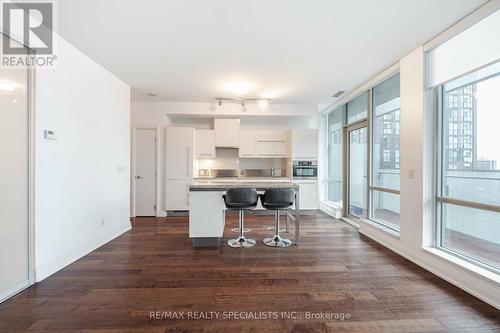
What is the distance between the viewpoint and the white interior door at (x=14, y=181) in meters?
2.08

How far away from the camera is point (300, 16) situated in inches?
91.7

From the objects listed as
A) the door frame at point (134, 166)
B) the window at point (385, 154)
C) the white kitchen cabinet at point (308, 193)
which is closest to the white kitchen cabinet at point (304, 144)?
the white kitchen cabinet at point (308, 193)

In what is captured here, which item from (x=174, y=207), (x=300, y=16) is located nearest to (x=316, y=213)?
Answer: (x=174, y=207)

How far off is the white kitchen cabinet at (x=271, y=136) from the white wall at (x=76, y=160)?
3063mm

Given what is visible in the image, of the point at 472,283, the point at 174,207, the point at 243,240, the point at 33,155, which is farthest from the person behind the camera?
the point at 174,207

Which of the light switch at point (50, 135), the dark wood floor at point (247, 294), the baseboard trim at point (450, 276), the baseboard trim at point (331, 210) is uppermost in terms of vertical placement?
the light switch at point (50, 135)

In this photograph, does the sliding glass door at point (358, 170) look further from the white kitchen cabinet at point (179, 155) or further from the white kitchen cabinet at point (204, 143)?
the white kitchen cabinet at point (179, 155)

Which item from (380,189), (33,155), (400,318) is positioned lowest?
(400,318)

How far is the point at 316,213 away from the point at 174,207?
11.3ft

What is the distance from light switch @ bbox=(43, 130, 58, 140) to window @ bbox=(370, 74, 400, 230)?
4.49 m

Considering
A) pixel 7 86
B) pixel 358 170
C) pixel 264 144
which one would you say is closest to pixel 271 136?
pixel 264 144

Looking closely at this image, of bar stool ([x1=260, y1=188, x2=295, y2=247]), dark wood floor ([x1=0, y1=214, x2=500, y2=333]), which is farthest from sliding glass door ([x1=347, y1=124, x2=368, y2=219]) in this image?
bar stool ([x1=260, y1=188, x2=295, y2=247])

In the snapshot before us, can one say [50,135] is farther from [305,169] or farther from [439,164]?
[305,169]

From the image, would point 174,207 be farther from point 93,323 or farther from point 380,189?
point 380,189
